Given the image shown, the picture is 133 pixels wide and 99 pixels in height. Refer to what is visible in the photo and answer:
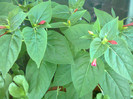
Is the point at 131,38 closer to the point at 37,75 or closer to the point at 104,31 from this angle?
the point at 104,31

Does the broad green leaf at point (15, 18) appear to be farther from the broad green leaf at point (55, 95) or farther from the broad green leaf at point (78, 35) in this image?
the broad green leaf at point (55, 95)

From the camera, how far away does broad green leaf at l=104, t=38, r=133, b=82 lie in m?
0.45

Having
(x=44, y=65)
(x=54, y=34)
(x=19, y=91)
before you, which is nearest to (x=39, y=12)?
(x=54, y=34)

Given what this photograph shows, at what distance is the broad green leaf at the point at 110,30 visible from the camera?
18.9 inches

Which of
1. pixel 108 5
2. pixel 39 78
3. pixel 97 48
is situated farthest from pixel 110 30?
pixel 108 5

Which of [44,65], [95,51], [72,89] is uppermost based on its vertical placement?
[95,51]

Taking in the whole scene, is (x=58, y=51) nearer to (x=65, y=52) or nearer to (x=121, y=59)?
(x=65, y=52)

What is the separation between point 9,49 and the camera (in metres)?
0.45

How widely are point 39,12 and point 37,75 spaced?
0.81ft

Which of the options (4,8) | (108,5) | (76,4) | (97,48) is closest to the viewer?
(97,48)

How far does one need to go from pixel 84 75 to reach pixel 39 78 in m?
0.18

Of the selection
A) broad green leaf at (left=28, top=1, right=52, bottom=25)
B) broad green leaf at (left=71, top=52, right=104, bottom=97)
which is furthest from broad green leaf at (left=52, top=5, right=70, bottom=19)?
broad green leaf at (left=71, top=52, right=104, bottom=97)

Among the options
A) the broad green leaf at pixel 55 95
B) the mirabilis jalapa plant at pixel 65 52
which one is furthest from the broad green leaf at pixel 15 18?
the broad green leaf at pixel 55 95

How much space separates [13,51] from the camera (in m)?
0.43
